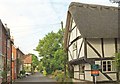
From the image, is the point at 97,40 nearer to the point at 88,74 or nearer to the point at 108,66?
the point at 108,66

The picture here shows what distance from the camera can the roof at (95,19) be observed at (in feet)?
113

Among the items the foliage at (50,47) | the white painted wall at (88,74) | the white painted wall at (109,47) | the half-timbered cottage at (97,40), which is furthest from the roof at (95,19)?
the foliage at (50,47)

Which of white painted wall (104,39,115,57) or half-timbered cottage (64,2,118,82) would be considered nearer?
half-timbered cottage (64,2,118,82)

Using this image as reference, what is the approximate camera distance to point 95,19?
121ft

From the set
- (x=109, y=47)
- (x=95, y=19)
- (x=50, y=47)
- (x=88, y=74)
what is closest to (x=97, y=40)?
(x=109, y=47)

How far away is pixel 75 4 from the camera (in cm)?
3928

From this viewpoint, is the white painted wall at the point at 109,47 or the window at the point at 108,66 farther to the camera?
the white painted wall at the point at 109,47

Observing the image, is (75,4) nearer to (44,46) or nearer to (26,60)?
(44,46)

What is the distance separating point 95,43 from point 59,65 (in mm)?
34957

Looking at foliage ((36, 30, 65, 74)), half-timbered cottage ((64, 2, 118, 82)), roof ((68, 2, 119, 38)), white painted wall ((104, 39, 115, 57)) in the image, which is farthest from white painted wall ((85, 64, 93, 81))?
foliage ((36, 30, 65, 74))

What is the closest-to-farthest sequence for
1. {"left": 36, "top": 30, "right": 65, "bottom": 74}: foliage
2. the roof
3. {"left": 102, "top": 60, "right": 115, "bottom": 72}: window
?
the roof, {"left": 102, "top": 60, "right": 115, "bottom": 72}: window, {"left": 36, "top": 30, "right": 65, "bottom": 74}: foliage

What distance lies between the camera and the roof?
34.6 meters

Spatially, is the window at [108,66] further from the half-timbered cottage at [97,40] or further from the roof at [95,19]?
the roof at [95,19]

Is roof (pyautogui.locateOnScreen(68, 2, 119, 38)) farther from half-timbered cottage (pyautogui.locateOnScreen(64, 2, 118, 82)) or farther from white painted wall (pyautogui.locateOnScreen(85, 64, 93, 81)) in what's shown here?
white painted wall (pyautogui.locateOnScreen(85, 64, 93, 81))
